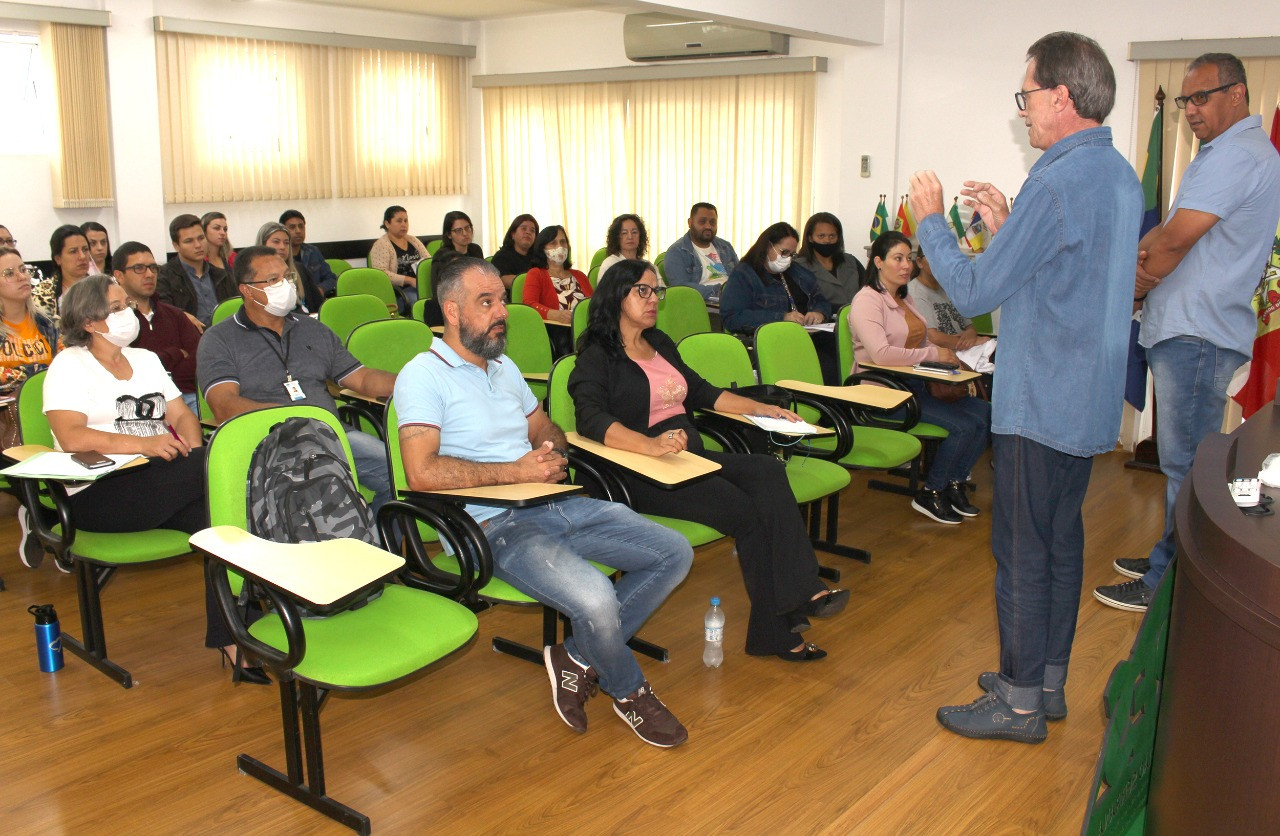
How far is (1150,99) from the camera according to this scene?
6211 millimetres

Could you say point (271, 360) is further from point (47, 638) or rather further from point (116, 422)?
point (47, 638)

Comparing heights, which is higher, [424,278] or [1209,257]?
Answer: [1209,257]

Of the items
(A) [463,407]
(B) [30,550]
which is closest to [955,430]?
(A) [463,407]

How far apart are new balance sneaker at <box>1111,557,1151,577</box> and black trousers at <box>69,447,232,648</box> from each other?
3.40m

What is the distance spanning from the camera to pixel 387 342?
446 cm

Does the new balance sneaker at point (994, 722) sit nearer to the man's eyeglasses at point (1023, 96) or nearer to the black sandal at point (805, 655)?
the black sandal at point (805, 655)

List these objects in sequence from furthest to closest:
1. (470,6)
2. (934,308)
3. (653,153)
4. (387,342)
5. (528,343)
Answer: (470,6)
(653,153)
(934,308)
(528,343)
(387,342)

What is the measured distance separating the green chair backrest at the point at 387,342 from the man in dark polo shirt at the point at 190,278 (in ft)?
5.22

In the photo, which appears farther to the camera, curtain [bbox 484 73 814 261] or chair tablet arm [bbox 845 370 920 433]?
curtain [bbox 484 73 814 261]

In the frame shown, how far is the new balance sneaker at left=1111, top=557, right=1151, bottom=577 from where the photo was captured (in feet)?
14.0

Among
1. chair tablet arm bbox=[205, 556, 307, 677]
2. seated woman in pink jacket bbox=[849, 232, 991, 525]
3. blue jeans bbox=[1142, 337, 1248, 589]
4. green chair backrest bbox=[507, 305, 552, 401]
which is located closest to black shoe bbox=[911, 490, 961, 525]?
seated woman in pink jacket bbox=[849, 232, 991, 525]

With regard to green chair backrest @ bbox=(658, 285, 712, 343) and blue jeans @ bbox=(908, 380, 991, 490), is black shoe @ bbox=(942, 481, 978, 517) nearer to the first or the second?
blue jeans @ bbox=(908, 380, 991, 490)

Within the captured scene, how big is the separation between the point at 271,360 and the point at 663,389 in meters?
1.42

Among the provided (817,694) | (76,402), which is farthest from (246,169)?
(817,694)
